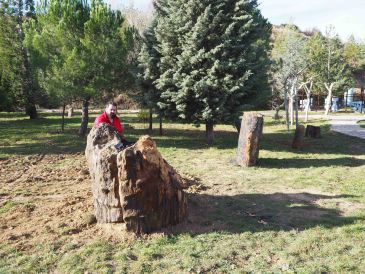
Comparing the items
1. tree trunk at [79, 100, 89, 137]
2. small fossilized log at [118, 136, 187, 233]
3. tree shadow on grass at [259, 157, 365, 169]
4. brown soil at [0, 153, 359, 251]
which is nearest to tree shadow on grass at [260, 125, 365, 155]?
tree shadow on grass at [259, 157, 365, 169]

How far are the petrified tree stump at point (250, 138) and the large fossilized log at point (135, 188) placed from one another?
521 centimetres

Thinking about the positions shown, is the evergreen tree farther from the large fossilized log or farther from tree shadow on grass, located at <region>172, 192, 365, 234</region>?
the large fossilized log

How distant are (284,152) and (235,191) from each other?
583 centimetres

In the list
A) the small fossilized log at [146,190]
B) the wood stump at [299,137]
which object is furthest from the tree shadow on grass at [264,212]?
the wood stump at [299,137]

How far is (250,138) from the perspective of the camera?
10781 mm

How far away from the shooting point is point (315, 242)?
18.2 ft

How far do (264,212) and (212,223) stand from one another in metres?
1.23

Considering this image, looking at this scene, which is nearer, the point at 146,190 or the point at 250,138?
the point at 146,190

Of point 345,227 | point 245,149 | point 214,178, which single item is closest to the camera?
point 345,227

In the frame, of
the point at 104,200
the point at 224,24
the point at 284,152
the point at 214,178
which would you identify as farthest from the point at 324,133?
the point at 104,200

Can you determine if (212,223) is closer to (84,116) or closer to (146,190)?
(146,190)

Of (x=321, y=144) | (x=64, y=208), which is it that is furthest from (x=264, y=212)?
(x=321, y=144)

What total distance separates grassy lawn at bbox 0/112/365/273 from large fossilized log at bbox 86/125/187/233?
0.23m

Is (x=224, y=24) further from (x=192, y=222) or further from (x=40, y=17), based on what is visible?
(x=192, y=222)
